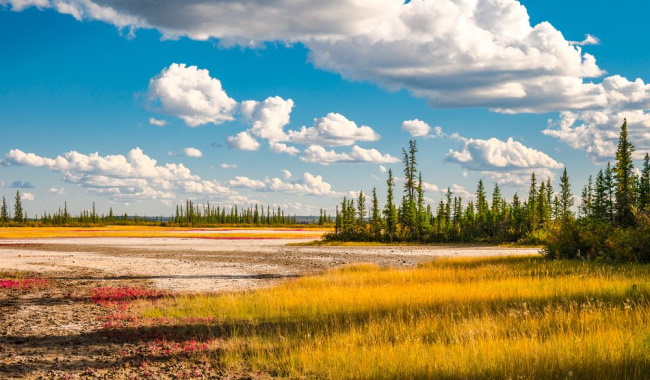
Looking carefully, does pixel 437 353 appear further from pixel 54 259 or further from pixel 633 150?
pixel 633 150

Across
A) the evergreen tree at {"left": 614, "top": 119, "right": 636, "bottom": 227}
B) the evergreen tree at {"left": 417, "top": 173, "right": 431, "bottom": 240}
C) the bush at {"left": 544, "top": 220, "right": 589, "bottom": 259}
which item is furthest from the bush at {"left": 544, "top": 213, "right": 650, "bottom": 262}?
the evergreen tree at {"left": 417, "top": 173, "right": 431, "bottom": 240}

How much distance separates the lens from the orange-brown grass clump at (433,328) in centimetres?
811

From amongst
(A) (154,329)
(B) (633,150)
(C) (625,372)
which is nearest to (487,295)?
(C) (625,372)

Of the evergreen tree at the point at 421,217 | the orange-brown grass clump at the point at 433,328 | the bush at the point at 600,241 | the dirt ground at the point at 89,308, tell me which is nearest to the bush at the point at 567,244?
the bush at the point at 600,241

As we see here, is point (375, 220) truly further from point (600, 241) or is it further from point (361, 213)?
point (600, 241)

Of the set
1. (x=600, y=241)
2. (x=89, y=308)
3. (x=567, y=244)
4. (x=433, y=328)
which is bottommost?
(x=89, y=308)

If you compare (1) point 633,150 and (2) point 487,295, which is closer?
(2) point 487,295

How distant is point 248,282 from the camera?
24156mm

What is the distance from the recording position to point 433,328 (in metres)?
11.0

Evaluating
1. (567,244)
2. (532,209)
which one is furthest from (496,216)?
(567,244)

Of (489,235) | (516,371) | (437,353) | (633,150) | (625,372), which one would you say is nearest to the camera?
(625,372)

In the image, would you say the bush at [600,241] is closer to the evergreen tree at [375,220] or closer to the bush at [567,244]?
the bush at [567,244]

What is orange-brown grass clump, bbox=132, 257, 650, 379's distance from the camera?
8109 mm

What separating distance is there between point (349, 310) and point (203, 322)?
3.97 meters
